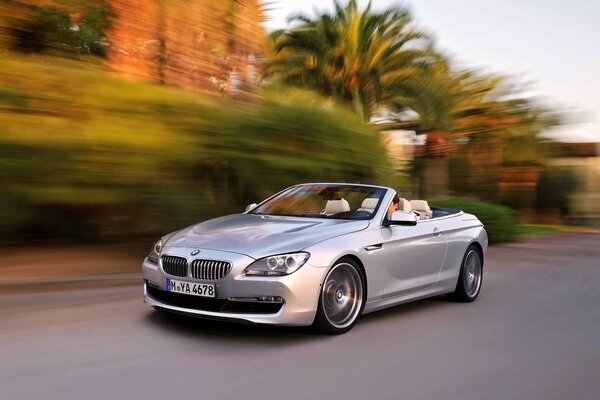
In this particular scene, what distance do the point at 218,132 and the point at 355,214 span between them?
4.14m

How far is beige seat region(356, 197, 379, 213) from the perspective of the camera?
7.22 metres

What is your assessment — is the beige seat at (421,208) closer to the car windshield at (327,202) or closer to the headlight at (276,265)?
the car windshield at (327,202)

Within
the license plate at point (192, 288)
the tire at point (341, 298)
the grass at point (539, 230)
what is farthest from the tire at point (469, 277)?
the grass at point (539, 230)

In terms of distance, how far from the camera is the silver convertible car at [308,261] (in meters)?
5.80

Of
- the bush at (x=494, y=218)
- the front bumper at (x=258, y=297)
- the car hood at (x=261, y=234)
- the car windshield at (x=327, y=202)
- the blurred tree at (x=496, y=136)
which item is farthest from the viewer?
the blurred tree at (x=496, y=136)

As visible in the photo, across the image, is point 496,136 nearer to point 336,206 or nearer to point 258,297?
point 336,206

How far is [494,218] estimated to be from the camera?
17.6m

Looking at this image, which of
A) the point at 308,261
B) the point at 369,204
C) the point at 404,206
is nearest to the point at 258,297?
the point at 308,261

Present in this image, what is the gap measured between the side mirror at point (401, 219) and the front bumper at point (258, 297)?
124 centimetres

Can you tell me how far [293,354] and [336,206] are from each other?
2.16 metres

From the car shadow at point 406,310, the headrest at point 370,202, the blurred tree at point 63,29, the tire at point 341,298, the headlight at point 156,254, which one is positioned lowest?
the car shadow at point 406,310

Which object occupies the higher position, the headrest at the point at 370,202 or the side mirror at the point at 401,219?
the headrest at the point at 370,202

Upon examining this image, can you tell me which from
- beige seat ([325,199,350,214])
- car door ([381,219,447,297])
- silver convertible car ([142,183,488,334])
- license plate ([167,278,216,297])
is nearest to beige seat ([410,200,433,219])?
silver convertible car ([142,183,488,334])

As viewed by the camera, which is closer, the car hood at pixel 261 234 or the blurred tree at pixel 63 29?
the car hood at pixel 261 234
